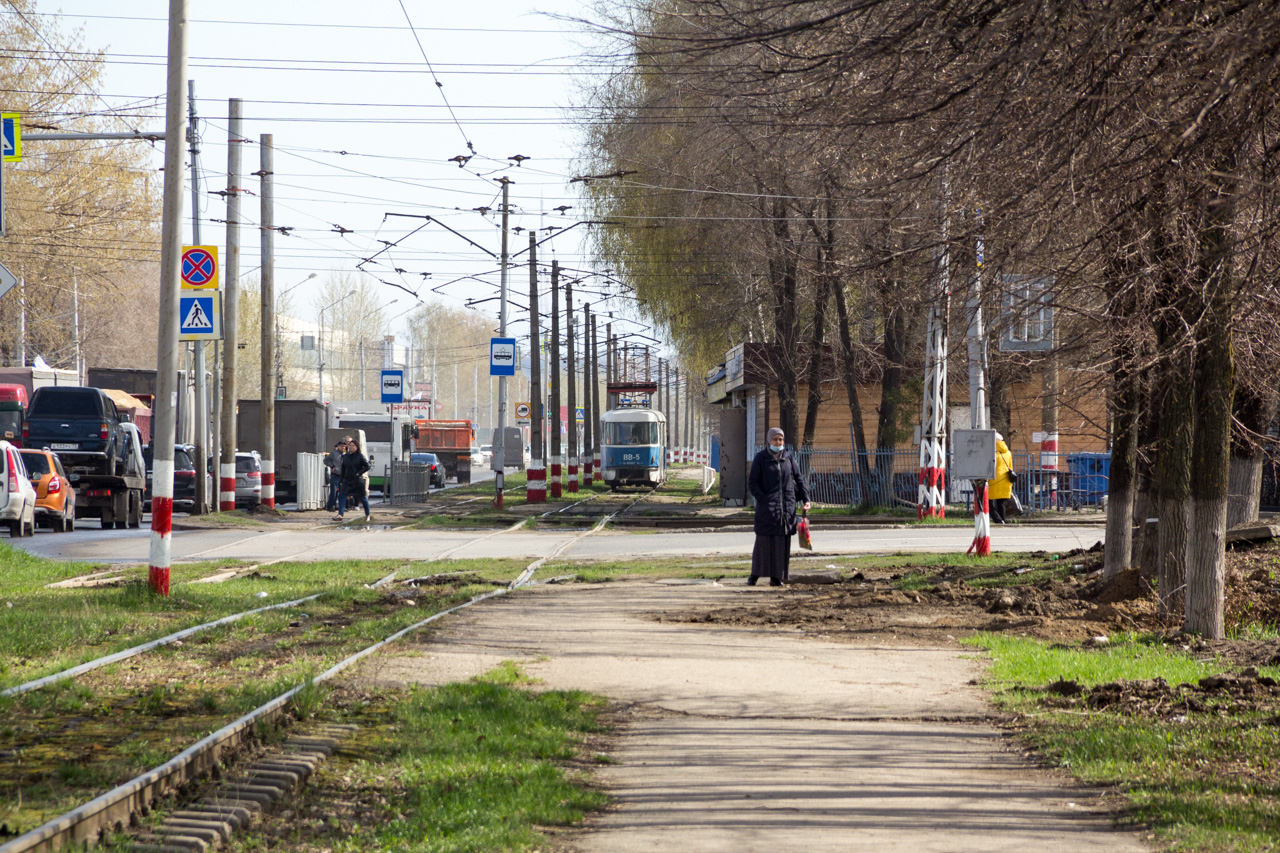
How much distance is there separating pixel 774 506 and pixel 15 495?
15.6 metres

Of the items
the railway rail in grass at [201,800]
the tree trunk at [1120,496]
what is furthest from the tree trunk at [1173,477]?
the railway rail in grass at [201,800]

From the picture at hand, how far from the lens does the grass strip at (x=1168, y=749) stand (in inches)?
210

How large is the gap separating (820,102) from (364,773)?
4473 mm

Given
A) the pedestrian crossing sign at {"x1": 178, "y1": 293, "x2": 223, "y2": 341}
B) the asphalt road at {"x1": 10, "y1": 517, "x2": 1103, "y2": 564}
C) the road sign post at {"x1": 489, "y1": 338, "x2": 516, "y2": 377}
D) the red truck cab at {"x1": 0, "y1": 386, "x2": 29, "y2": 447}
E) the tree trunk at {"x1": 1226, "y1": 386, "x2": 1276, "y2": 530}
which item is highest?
the road sign post at {"x1": 489, "y1": 338, "x2": 516, "y2": 377}

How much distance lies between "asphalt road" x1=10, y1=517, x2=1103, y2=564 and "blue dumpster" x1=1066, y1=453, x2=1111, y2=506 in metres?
6.59

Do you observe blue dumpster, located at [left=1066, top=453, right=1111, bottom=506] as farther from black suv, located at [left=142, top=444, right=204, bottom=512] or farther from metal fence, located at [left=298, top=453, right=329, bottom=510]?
black suv, located at [left=142, top=444, right=204, bottom=512]

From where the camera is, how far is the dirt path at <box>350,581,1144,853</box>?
5.32 m

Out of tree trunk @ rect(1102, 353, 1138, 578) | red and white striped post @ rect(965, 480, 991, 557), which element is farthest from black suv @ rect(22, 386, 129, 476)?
tree trunk @ rect(1102, 353, 1138, 578)

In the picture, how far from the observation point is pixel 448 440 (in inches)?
2709

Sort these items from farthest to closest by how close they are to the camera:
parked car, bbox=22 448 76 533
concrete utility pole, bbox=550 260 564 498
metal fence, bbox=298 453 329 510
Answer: concrete utility pole, bbox=550 260 564 498 < metal fence, bbox=298 453 329 510 < parked car, bbox=22 448 76 533

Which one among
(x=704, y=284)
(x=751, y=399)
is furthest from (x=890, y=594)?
(x=751, y=399)

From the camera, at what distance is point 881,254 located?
31.8ft

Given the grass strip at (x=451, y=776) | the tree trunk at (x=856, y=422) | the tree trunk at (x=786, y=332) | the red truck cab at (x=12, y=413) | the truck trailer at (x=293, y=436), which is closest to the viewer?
the grass strip at (x=451, y=776)

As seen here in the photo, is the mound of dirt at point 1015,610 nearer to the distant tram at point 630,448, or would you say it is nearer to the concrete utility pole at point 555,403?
the concrete utility pole at point 555,403
